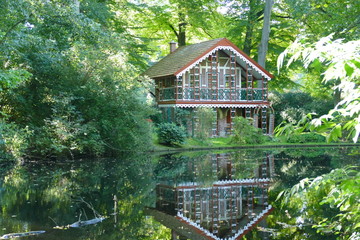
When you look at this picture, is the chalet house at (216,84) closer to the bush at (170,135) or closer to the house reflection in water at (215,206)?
the bush at (170,135)

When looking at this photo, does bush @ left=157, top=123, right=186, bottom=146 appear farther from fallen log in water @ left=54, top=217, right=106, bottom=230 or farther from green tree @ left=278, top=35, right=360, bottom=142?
green tree @ left=278, top=35, right=360, bottom=142

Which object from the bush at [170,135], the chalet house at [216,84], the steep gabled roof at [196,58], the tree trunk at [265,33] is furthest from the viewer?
the tree trunk at [265,33]

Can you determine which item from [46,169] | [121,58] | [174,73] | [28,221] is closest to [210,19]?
[174,73]

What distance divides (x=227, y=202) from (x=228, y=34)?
84.0 ft

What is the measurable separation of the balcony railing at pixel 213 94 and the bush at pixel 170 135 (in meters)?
3.95

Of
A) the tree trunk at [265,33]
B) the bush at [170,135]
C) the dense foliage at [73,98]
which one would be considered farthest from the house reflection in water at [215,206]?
the tree trunk at [265,33]

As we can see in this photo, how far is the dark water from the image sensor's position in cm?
781

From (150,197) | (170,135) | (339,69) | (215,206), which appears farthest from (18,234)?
(170,135)

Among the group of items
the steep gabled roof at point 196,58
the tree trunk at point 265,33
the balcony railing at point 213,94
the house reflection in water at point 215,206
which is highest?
the tree trunk at point 265,33

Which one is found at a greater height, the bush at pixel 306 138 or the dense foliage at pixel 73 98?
the dense foliage at pixel 73 98

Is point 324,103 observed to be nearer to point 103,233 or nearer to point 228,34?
point 228,34

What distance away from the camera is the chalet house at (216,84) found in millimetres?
28547

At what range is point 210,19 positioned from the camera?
36188mm

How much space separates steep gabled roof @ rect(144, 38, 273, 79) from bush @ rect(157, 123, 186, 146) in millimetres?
4613
